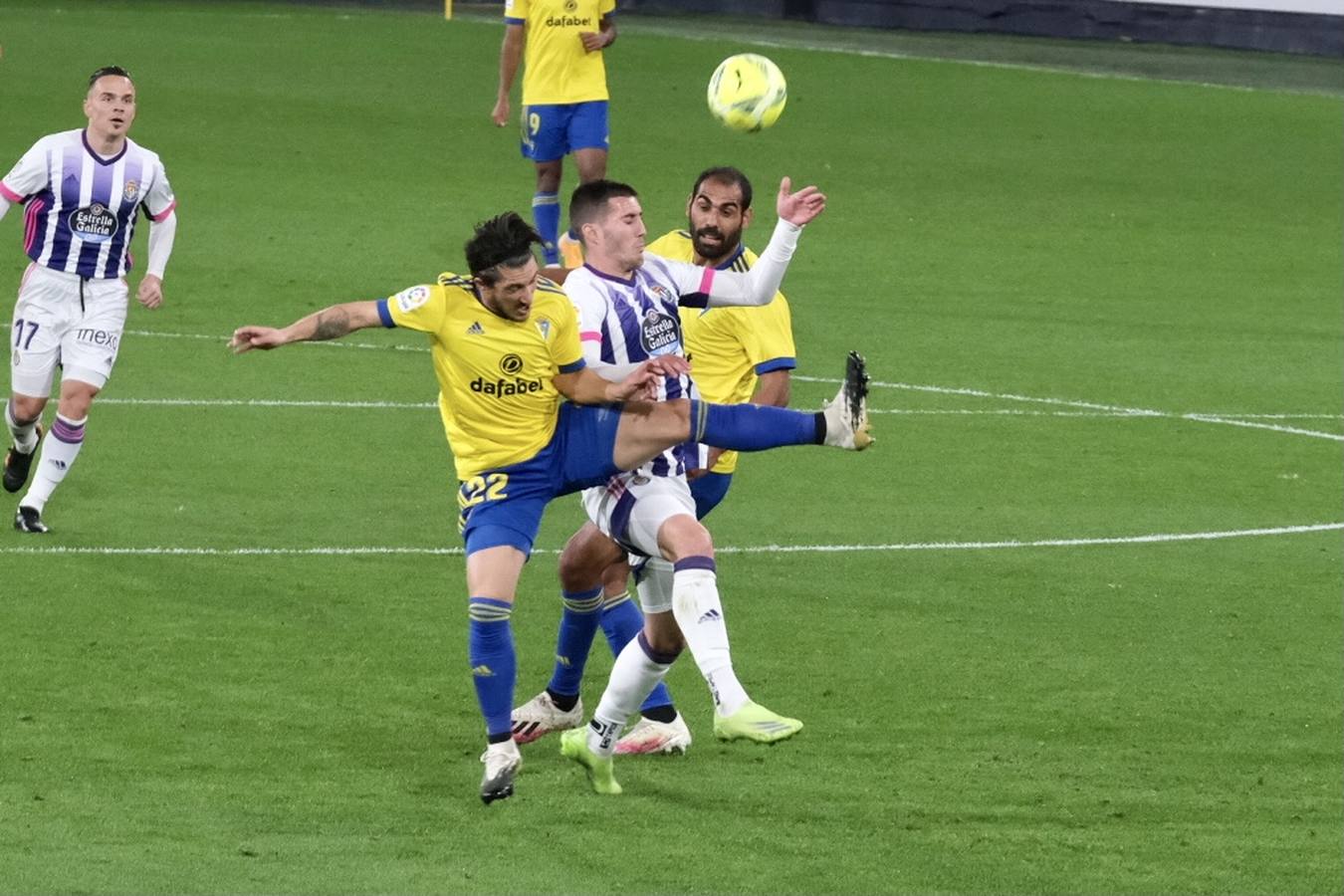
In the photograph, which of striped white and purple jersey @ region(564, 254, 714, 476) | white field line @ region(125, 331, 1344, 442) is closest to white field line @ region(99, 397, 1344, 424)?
white field line @ region(125, 331, 1344, 442)

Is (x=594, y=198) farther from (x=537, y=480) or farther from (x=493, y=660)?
(x=493, y=660)

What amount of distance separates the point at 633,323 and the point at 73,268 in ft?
15.2

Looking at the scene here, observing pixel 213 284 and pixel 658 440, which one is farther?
pixel 213 284

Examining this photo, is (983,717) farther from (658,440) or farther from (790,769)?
(658,440)

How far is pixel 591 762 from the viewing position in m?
8.66

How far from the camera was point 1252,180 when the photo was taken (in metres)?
27.2

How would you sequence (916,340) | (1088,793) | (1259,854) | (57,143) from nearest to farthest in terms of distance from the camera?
(1259,854), (1088,793), (57,143), (916,340)

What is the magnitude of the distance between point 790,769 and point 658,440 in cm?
148

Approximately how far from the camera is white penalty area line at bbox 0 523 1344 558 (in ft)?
39.5

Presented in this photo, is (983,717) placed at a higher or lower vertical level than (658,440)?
lower

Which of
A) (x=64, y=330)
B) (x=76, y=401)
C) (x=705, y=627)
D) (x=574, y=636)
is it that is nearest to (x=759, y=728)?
(x=705, y=627)

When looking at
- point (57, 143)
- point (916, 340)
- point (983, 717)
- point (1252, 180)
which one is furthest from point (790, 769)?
point (1252, 180)

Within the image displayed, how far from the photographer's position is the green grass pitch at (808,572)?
26.6 feet

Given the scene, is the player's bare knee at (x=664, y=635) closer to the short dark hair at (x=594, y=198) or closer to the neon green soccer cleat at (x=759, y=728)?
the neon green soccer cleat at (x=759, y=728)
